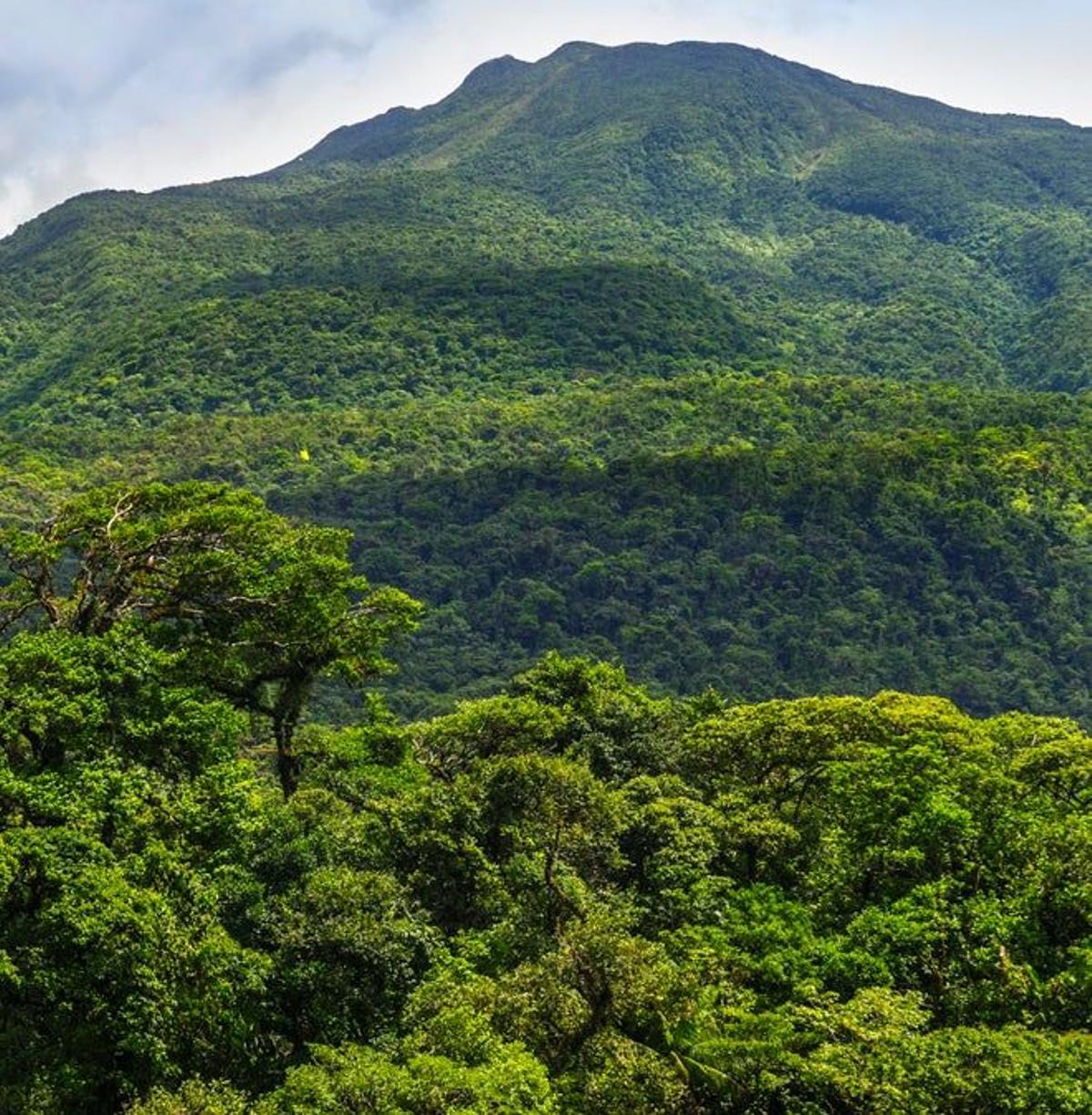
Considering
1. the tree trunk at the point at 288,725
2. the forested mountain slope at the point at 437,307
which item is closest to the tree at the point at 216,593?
the tree trunk at the point at 288,725

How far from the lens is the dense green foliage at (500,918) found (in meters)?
16.2

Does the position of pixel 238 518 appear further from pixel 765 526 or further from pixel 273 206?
pixel 273 206

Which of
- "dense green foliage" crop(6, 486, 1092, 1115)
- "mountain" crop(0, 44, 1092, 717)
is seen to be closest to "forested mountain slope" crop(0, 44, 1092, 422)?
"mountain" crop(0, 44, 1092, 717)

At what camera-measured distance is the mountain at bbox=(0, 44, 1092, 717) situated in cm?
8712

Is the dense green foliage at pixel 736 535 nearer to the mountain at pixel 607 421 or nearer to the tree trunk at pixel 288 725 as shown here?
the mountain at pixel 607 421

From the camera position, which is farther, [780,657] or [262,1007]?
[780,657]

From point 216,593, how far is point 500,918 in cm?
899

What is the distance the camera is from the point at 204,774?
21438 millimetres

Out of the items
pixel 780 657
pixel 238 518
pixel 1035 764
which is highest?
pixel 238 518

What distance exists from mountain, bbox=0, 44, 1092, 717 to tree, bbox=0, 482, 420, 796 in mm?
48948

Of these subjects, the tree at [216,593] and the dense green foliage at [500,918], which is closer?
the dense green foliage at [500,918]

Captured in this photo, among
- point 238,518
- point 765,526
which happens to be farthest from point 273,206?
point 238,518

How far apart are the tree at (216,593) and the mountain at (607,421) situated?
1927 inches

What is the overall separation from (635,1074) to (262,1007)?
5699mm
